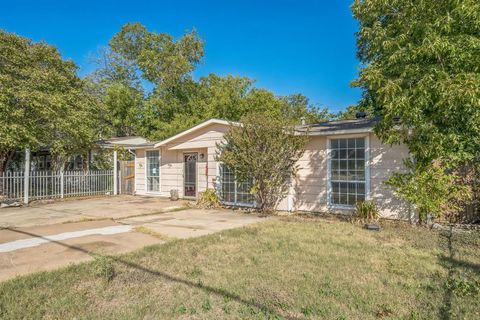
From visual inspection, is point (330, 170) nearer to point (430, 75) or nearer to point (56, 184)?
point (430, 75)

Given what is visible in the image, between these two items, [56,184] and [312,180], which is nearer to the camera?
[312,180]

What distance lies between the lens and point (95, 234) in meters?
7.25

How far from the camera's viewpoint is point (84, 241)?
6.61m

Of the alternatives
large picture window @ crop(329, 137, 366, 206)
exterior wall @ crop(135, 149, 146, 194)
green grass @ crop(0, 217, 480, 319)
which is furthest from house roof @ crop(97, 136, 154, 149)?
green grass @ crop(0, 217, 480, 319)

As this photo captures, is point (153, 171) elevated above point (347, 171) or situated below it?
below

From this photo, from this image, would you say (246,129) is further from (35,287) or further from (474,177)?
(35,287)

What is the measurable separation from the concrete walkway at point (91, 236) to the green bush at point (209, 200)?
63.0 inches

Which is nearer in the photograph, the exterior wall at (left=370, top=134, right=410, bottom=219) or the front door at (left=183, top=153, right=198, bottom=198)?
the exterior wall at (left=370, top=134, right=410, bottom=219)

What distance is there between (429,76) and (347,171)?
3.63 meters

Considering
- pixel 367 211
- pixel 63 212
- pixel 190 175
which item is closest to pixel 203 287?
pixel 367 211

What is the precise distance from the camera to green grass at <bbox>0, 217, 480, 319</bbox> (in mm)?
3600

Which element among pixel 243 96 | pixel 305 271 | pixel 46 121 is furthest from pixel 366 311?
pixel 243 96

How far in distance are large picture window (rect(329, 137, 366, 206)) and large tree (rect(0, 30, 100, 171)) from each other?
12414 millimetres

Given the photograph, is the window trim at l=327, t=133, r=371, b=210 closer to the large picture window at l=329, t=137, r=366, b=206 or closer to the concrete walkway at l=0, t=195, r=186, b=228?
the large picture window at l=329, t=137, r=366, b=206
